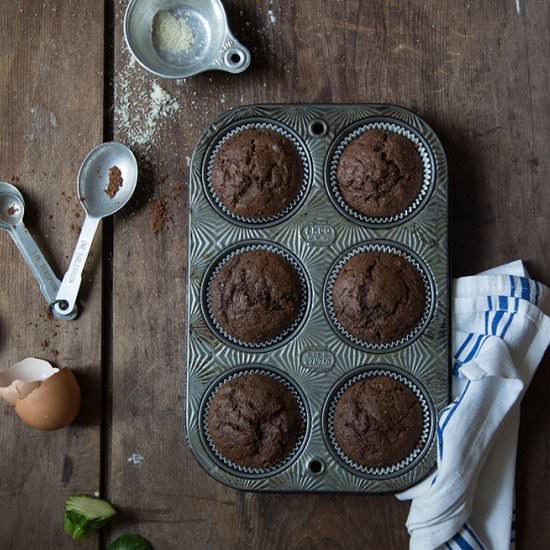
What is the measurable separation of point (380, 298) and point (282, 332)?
29 cm

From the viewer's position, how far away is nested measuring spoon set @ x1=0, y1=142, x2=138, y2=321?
1971 millimetres

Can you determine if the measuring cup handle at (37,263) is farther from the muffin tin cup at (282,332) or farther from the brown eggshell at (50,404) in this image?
the muffin tin cup at (282,332)

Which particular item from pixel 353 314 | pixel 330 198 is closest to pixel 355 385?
pixel 353 314

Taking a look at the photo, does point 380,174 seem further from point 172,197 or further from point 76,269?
point 76,269

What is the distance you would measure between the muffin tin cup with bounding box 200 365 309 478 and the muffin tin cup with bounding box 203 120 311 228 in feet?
1.35

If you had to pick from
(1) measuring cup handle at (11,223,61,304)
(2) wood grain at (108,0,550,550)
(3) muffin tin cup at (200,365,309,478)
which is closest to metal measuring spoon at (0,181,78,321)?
(1) measuring cup handle at (11,223,61,304)

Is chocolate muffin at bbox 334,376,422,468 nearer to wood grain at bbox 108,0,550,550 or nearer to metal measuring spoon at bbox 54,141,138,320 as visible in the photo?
wood grain at bbox 108,0,550,550

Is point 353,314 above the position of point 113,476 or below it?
above

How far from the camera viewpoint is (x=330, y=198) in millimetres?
1869

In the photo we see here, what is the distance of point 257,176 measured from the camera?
1851 mm

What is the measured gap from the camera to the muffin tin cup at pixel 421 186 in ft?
6.13

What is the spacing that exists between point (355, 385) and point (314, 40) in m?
1.04

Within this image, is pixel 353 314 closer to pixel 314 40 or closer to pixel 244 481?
pixel 244 481

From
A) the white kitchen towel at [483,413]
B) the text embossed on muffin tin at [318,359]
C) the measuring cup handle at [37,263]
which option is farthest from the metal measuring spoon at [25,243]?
the white kitchen towel at [483,413]
